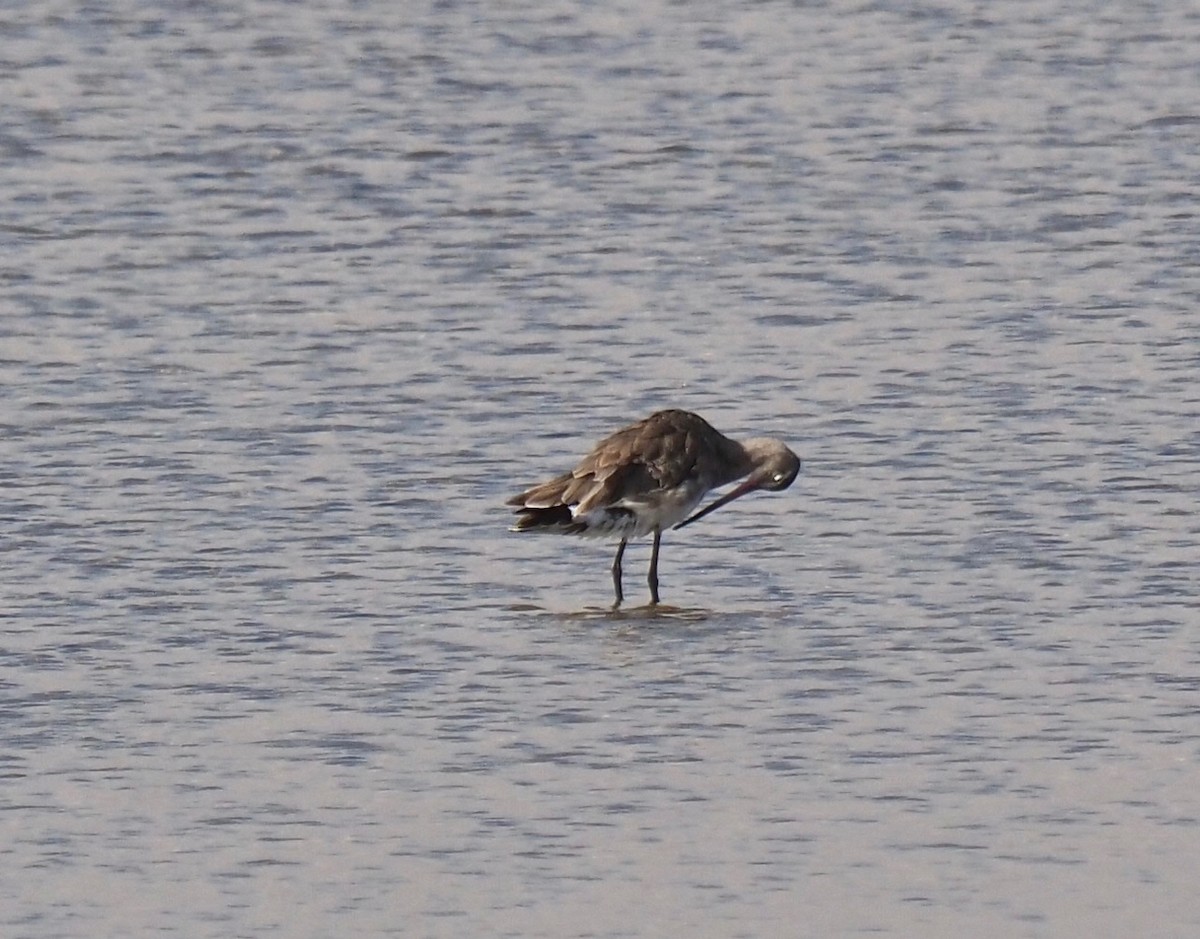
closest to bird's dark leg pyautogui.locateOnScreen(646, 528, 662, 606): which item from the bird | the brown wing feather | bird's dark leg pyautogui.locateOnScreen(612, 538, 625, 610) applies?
the bird

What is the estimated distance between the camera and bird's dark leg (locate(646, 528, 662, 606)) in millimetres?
12719

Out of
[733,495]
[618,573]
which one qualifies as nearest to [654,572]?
[618,573]

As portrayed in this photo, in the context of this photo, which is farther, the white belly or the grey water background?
the white belly

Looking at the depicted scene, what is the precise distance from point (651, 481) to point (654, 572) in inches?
14.9

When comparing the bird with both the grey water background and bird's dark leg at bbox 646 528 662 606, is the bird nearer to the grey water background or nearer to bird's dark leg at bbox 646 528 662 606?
bird's dark leg at bbox 646 528 662 606

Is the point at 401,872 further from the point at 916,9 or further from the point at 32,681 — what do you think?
the point at 916,9

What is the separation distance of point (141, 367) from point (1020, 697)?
6644mm

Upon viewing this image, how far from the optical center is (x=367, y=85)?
941 inches

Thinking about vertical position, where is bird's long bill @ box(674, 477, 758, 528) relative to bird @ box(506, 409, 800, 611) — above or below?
below

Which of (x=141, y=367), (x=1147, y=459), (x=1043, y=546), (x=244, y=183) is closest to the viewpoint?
(x=1043, y=546)

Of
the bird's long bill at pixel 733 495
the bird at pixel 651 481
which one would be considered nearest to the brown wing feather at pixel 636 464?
the bird at pixel 651 481

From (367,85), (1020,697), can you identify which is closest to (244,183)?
(367,85)

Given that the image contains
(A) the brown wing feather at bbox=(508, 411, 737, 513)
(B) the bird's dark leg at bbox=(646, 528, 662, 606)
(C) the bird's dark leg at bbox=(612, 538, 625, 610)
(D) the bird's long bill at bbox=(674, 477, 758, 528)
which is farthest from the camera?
(D) the bird's long bill at bbox=(674, 477, 758, 528)

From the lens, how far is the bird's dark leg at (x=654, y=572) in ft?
41.7
